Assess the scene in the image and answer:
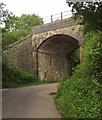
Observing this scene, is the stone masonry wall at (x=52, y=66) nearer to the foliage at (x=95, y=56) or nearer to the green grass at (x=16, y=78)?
the green grass at (x=16, y=78)

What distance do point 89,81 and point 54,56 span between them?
19048 millimetres

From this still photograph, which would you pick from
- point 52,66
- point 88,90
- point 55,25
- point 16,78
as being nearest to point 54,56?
point 52,66

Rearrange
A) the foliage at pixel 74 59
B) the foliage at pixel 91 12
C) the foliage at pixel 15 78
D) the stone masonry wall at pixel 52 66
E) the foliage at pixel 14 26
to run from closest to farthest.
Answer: the foliage at pixel 91 12, the foliage at pixel 14 26, the foliage at pixel 15 78, the stone masonry wall at pixel 52 66, the foliage at pixel 74 59

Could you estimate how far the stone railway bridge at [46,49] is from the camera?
93.4ft

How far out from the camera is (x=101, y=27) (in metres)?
12.5

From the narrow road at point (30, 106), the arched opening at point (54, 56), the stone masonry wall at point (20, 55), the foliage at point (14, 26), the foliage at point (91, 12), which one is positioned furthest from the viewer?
the arched opening at point (54, 56)

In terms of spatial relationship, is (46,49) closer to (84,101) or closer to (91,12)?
(91,12)

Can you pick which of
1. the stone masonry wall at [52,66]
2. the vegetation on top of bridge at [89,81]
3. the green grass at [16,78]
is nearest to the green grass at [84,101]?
the vegetation on top of bridge at [89,81]

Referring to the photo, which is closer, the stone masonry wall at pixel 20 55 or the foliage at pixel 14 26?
the foliage at pixel 14 26

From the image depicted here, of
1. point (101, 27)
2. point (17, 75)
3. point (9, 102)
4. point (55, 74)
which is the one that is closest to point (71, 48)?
point (55, 74)

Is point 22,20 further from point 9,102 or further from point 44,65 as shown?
point 9,102

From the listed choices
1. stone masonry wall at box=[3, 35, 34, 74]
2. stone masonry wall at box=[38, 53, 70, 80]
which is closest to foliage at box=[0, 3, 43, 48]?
stone masonry wall at box=[3, 35, 34, 74]

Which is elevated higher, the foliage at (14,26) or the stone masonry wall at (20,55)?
the foliage at (14,26)

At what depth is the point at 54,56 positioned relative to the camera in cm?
3228
